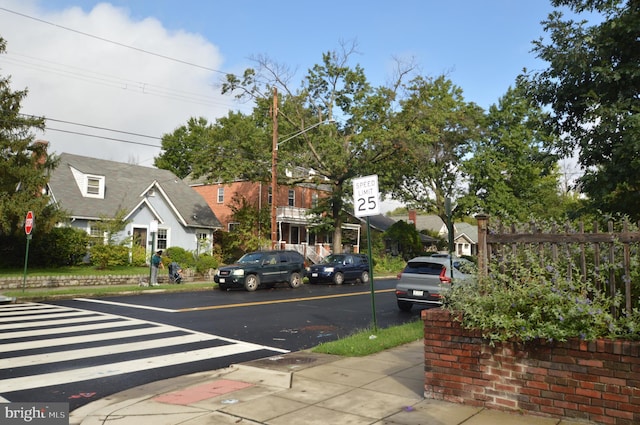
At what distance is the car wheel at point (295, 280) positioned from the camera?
76.7ft

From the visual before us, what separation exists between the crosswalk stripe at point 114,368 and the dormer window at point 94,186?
83.4 feet

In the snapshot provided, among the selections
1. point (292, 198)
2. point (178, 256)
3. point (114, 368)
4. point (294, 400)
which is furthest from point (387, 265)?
point (294, 400)

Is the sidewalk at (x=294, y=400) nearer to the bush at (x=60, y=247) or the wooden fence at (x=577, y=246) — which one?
the wooden fence at (x=577, y=246)

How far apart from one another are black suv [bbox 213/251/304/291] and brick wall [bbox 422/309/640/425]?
52.8ft

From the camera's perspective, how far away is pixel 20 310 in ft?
48.1

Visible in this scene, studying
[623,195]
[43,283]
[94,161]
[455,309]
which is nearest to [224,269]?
[43,283]

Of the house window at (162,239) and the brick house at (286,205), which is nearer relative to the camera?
the house window at (162,239)

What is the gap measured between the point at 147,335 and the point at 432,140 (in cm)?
2874

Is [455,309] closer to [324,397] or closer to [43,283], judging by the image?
[324,397]

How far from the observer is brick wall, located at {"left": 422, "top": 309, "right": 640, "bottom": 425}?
4.76 metres

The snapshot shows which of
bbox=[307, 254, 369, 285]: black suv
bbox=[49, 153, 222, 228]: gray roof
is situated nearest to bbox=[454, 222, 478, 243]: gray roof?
bbox=[49, 153, 222, 228]: gray roof

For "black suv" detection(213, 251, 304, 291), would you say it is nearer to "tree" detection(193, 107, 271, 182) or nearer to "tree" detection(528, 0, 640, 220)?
"tree" detection(193, 107, 271, 182)

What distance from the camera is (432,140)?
3591 cm

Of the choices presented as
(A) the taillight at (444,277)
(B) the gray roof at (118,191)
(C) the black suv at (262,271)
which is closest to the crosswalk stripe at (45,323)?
(C) the black suv at (262,271)
